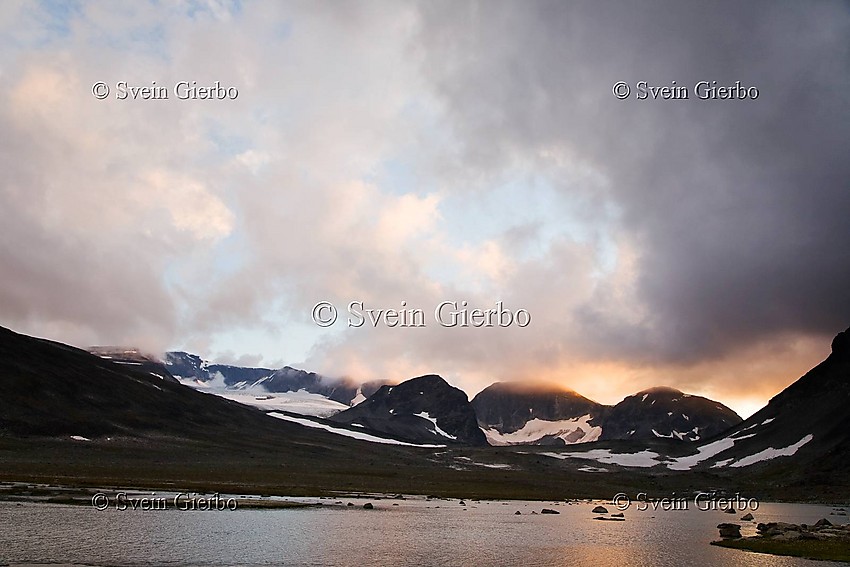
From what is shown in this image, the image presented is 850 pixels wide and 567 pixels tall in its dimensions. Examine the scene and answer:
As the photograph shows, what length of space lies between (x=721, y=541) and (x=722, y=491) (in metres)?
134

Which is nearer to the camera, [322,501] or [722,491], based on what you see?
[322,501]

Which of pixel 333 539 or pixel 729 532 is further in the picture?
pixel 729 532

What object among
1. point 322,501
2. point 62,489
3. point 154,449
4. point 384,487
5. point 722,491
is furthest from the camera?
point 154,449

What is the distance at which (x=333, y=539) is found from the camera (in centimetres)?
5666

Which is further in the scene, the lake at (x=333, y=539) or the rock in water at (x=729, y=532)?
the rock in water at (x=729, y=532)

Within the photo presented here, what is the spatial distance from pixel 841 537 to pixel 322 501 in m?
65.7

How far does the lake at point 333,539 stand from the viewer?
44.4 meters

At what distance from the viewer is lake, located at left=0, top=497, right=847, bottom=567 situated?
1750 inches

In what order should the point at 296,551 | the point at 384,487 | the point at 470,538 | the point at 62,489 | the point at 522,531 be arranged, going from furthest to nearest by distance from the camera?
the point at 384,487, the point at 62,489, the point at 522,531, the point at 470,538, the point at 296,551

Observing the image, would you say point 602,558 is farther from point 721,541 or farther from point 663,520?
point 663,520

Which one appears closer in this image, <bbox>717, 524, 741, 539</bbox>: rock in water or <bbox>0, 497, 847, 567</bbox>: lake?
<bbox>0, 497, 847, 567</bbox>: lake

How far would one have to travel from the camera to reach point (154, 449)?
19562 centimetres

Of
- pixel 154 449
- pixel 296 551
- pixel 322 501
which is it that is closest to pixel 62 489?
pixel 322 501

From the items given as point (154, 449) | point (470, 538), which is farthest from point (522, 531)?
point (154, 449)
